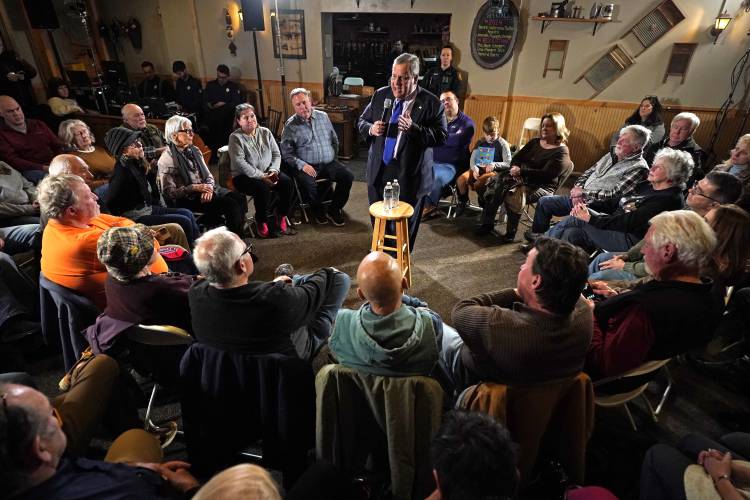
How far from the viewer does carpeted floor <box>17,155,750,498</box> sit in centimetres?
184

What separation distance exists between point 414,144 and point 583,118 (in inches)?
157

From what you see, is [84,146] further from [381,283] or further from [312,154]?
[381,283]

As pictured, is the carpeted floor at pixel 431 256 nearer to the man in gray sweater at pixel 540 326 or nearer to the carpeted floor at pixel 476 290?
the carpeted floor at pixel 476 290

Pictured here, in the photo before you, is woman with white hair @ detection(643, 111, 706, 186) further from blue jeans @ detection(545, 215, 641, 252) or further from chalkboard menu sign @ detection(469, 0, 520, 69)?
chalkboard menu sign @ detection(469, 0, 520, 69)

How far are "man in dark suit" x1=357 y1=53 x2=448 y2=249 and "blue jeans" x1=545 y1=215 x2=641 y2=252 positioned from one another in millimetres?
1110

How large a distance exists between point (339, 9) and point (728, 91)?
18.1 ft

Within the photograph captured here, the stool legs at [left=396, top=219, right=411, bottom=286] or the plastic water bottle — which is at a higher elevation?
the plastic water bottle

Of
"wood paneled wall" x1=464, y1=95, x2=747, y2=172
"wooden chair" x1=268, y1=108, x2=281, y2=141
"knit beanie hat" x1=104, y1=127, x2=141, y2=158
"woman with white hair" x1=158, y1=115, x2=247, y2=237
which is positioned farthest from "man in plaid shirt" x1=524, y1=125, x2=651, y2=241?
"wooden chair" x1=268, y1=108, x2=281, y2=141

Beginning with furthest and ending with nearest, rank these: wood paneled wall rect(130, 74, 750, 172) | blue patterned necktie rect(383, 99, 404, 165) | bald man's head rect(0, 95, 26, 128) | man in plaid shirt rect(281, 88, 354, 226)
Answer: wood paneled wall rect(130, 74, 750, 172), man in plaid shirt rect(281, 88, 354, 226), bald man's head rect(0, 95, 26, 128), blue patterned necktie rect(383, 99, 404, 165)

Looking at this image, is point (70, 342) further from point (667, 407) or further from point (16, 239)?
point (667, 407)

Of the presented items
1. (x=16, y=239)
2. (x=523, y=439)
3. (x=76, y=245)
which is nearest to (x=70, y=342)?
(x=76, y=245)

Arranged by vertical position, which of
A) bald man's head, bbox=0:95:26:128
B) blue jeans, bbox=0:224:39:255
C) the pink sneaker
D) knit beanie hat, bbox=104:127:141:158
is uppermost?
bald man's head, bbox=0:95:26:128

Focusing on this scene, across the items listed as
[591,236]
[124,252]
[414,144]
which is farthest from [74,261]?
[591,236]

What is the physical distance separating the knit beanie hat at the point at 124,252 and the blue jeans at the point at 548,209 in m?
3.15
